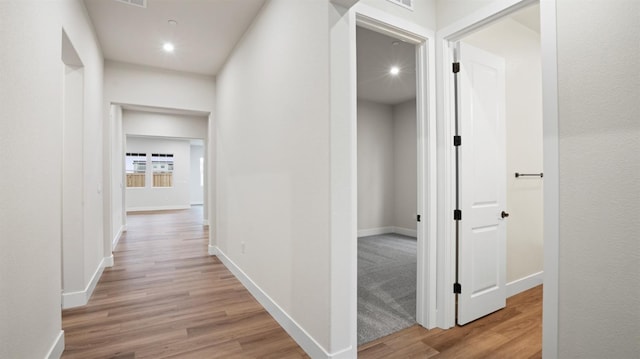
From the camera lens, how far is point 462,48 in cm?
241

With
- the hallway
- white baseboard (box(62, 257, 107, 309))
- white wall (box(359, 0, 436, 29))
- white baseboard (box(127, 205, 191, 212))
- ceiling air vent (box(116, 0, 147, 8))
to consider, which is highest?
ceiling air vent (box(116, 0, 147, 8))

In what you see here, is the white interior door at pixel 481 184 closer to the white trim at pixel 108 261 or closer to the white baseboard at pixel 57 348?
the white baseboard at pixel 57 348

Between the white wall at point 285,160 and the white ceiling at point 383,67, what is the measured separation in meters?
1.31

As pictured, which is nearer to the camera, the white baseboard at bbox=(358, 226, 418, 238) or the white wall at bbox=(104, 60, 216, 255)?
the white wall at bbox=(104, 60, 216, 255)

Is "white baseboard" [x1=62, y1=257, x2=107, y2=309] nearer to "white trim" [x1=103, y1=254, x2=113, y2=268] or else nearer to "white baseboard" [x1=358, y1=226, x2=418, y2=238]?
"white trim" [x1=103, y1=254, x2=113, y2=268]

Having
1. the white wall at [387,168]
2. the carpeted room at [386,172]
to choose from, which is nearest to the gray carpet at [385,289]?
the carpeted room at [386,172]

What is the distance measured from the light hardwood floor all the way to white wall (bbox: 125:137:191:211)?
24.6 feet

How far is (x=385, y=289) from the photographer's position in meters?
3.22

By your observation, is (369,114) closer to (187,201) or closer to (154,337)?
(154,337)

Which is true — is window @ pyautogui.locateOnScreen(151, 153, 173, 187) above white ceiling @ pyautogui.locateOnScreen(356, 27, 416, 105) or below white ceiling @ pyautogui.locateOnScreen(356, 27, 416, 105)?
below

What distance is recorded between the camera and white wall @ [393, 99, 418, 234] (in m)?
6.23

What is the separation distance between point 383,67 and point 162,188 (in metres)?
9.45

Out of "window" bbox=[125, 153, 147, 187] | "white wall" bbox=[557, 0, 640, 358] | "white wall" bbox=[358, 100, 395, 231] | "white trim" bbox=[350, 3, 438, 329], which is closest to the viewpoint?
"white wall" bbox=[557, 0, 640, 358]

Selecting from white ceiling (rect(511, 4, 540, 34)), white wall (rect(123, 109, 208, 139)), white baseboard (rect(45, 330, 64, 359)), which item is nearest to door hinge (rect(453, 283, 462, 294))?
white ceiling (rect(511, 4, 540, 34))
